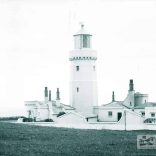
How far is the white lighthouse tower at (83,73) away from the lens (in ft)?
187

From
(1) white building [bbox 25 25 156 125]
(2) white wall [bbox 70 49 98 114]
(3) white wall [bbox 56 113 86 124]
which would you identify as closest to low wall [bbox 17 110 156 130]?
(3) white wall [bbox 56 113 86 124]

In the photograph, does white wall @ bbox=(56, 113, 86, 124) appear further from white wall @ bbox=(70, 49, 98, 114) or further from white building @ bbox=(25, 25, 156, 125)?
white wall @ bbox=(70, 49, 98, 114)

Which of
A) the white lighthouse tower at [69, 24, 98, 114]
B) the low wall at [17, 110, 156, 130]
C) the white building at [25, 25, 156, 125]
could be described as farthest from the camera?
the white lighthouse tower at [69, 24, 98, 114]

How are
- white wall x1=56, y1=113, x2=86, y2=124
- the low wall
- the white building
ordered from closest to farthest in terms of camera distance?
the low wall
white wall x1=56, y1=113, x2=86, y2=124
the white building

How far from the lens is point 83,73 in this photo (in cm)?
5697

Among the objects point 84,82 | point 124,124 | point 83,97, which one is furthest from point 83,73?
point 124,124

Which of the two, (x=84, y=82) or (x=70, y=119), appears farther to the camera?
(x=84, y=82)

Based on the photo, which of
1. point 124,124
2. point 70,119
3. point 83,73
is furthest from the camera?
point 83,73

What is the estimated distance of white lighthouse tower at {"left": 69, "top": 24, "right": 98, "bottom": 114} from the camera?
57.0 metres

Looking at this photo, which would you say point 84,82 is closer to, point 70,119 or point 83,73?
point 83,73

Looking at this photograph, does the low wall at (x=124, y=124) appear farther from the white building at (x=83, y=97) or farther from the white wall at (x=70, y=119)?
the white building at (x=83, y=97)

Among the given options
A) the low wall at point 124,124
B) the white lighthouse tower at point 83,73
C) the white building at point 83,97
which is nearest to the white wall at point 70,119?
the low wall at point 124,124

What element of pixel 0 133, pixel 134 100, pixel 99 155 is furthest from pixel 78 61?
pixel 99 155

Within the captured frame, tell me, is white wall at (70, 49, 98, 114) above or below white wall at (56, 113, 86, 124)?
above
